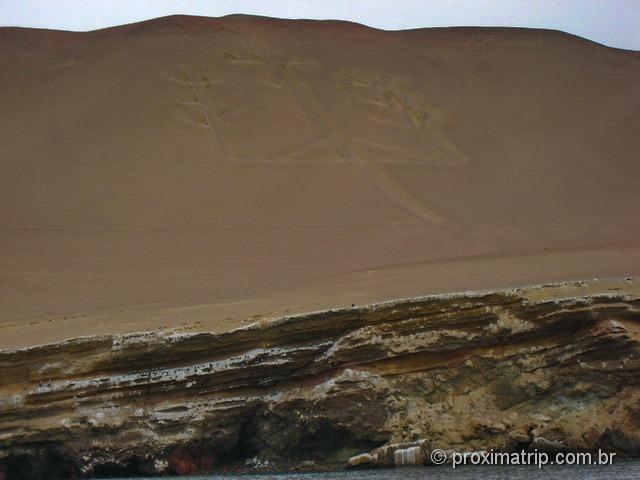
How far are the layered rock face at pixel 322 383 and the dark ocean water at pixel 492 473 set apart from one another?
55 centimetres

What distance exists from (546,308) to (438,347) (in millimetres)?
1494

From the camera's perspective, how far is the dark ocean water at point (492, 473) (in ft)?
51.0

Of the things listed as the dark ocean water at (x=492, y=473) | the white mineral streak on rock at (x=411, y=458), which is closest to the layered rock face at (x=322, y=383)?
the white mineral streak on rock at (x=411, y=458)

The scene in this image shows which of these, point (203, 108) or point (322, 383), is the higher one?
point (203, 108)

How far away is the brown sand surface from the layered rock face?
1186 millimetres

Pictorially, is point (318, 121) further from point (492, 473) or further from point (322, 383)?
point (492, 473)

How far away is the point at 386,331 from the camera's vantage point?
691 inches

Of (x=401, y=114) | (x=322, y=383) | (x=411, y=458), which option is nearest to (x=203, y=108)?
(x=401, y=114)

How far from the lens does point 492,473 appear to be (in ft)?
52.8

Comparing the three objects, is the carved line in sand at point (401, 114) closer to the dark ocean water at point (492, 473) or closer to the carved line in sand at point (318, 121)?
the carved line in sand at point (318, 121)

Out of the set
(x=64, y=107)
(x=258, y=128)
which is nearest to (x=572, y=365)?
(x=258, y=128)

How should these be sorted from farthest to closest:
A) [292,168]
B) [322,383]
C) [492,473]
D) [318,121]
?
1. [318,121]
2. [292,168]
3. [322,383]
4. [492,473]

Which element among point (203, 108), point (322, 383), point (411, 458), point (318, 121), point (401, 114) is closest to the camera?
point (411, 458)

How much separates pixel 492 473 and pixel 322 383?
8.79 feet
